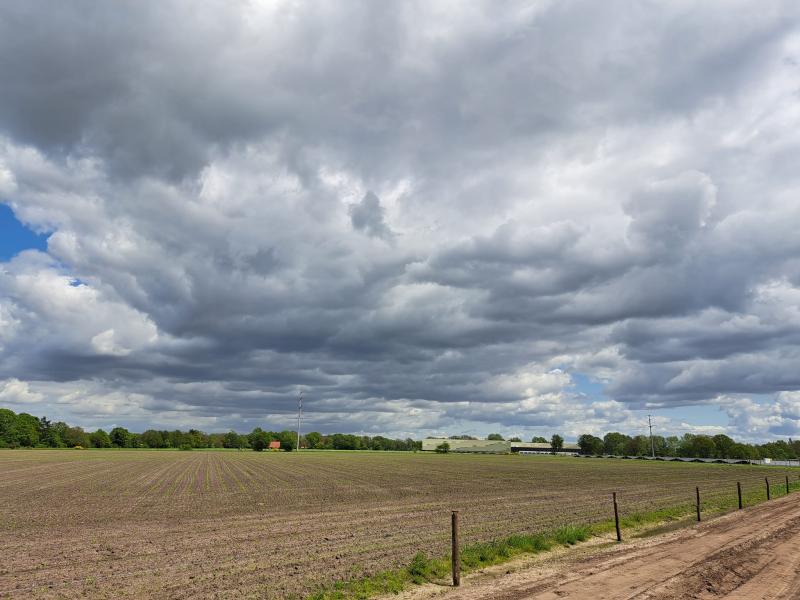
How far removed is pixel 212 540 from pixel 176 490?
27.2 m

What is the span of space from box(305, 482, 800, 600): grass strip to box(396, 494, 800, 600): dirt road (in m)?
0.97

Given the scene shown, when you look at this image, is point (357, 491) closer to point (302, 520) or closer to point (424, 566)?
point (302, 520)

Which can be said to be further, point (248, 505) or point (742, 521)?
point (248, 505)

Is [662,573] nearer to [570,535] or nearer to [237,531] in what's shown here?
[570,535]

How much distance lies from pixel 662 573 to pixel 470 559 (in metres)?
5.78

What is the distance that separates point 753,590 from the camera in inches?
537

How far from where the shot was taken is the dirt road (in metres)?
13.2

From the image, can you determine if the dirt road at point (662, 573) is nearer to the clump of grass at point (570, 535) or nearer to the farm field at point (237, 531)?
the clump of grass at point (570, 535)

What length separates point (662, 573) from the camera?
1513cm

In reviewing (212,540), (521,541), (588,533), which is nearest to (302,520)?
(212,540)

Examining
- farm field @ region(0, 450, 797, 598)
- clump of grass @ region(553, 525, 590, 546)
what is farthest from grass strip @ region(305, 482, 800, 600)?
farm field @ region(0, 450, 797, 598)

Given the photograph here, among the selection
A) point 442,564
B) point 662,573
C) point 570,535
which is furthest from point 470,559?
point 570,535

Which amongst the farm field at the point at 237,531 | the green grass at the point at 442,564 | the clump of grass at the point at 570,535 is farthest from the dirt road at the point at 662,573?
the farm field at the point at 237,531

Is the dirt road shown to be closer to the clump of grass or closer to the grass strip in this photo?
the grass strip
